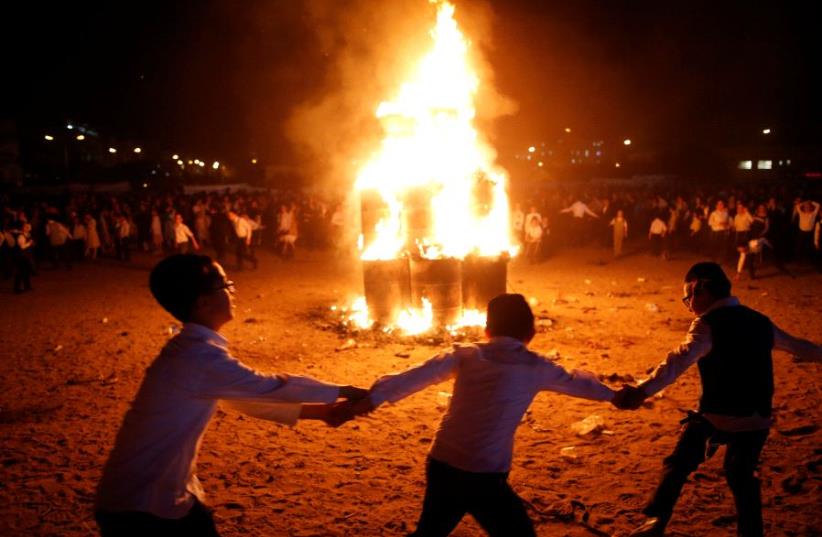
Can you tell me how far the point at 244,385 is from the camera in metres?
2.56

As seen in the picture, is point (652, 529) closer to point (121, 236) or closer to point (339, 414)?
point (339, 414)

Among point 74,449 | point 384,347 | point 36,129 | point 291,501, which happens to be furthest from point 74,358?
point 36,129

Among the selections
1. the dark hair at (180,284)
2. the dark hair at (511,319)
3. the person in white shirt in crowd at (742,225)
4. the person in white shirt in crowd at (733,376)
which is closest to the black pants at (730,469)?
the person in white shirt in crowd at (733,376)

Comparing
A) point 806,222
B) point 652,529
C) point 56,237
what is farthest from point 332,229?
point 652,529

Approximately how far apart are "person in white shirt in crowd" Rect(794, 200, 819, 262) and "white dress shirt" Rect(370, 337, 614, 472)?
16.4m

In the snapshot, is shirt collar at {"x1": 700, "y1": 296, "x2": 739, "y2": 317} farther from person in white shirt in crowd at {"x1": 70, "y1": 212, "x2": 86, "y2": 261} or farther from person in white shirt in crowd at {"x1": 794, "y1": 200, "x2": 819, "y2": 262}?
person in white shirt in crowd at {"x1": 70, "y1": 212, "x2": 86, "y2": 261}

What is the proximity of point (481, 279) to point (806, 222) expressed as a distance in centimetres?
1068

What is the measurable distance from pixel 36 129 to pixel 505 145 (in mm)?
42971

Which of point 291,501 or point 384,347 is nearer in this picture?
point 291,501

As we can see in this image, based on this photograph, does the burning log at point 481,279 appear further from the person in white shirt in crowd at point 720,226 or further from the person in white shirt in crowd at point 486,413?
the person in white shirt in crowd at point 720,226

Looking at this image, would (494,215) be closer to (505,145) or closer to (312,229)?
(312,229)

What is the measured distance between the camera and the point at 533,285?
1493 centimetres

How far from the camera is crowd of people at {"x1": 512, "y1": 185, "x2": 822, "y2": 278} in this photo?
15.9m

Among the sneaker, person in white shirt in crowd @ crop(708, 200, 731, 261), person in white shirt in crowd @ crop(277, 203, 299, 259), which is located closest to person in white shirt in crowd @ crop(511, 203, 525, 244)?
person in white shirt in crowd @ crop(708, 200, 731, 261)
